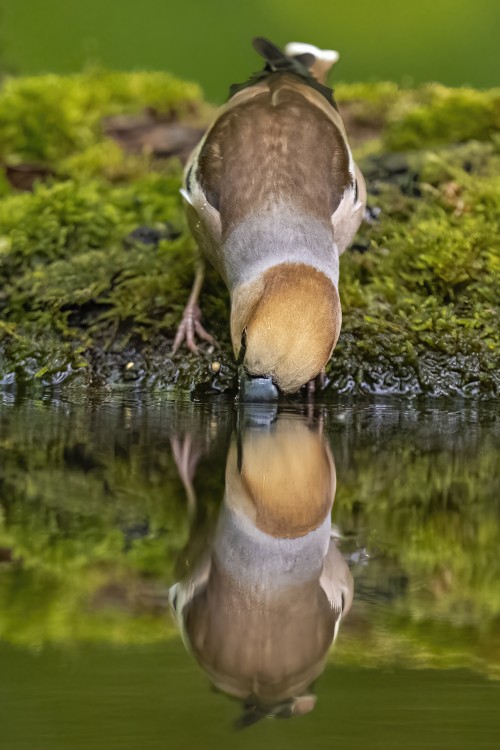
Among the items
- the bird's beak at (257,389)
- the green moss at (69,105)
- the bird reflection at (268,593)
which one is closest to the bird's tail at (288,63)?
the bird's beak at (257,389)

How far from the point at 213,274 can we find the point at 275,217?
3.96ft

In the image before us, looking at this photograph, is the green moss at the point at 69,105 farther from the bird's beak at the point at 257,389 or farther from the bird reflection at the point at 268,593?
the bird reflection at the point at 268,593

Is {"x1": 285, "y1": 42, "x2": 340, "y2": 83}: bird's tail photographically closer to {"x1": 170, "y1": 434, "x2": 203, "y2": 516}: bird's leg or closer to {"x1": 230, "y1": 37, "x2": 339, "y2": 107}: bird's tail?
{"x1": 230, "y1": 37, "x2": 339, "y2": 107}: bird's tail

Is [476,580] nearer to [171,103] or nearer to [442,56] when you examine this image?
[171,103]

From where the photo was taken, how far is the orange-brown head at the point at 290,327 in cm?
475

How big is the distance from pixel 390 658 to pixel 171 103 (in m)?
9.15

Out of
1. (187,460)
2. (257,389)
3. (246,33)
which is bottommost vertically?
(187,460)

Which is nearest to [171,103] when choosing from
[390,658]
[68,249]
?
[68,249]

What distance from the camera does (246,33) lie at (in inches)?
442

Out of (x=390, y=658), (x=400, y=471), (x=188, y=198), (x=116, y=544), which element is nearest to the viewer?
(x=390, y=658)

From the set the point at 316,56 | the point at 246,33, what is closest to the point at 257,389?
the point at 316,56

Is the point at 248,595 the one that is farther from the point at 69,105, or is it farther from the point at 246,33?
the point at 246,33

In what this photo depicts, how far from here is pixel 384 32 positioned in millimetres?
11188

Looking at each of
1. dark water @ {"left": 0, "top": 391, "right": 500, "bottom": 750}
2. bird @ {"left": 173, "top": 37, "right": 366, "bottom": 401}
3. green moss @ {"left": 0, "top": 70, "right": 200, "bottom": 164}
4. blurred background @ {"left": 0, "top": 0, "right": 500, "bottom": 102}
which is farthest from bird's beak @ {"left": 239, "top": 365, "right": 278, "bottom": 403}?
blurred background @ {"left": 0, "top": 0, "right": 500, "bottom": 102}
